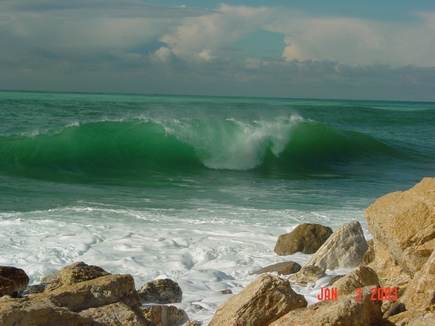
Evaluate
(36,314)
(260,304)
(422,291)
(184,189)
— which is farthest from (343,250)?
(184,189)

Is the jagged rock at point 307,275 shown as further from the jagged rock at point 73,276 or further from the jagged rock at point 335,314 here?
the jagged rock at point 335,314

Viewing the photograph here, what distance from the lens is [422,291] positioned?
318 cm

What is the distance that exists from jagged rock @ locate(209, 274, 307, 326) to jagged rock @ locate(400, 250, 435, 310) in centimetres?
67

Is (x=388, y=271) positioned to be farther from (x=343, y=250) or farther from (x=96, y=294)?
(x=96, y=294)

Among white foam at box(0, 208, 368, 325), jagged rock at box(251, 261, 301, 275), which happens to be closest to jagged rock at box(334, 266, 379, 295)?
white foam at box(0, 208, 368, 325)

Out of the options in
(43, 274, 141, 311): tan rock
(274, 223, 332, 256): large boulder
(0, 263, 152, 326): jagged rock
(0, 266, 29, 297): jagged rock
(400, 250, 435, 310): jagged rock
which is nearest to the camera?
(0, 263, 152, 326): jagged rock

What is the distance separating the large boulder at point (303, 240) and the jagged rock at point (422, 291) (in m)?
3.15

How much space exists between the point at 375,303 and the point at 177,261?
11.3 feet

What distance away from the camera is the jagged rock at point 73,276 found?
3.99 m

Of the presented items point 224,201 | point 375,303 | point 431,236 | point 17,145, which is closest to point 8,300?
point 375,303

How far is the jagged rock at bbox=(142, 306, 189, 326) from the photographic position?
3674 millimetres

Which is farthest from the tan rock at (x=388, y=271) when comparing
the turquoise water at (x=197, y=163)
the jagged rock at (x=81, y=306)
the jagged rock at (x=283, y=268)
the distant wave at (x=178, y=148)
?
the distant wave at (x=178, y=148)

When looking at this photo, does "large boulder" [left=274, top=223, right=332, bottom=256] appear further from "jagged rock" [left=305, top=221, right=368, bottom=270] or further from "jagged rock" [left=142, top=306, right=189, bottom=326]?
"jagged rock" [left=142, top=306, right=189, bottom=326]

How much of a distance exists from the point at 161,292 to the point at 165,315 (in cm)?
85
